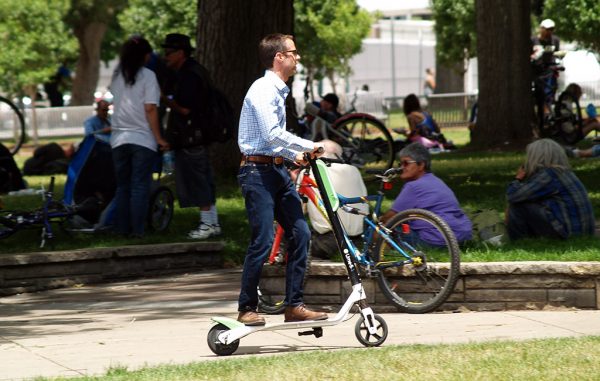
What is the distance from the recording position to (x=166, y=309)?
32.3ft

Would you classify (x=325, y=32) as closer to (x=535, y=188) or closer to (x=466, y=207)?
(x=466, y=207)

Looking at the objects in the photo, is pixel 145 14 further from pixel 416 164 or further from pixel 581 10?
pixel 416 164

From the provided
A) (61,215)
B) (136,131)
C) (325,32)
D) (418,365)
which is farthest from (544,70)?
(325,32)

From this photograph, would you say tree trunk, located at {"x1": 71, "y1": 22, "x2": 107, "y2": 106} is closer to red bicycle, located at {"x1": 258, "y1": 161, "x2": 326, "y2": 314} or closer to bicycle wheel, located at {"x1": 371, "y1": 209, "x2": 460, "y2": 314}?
red bicycle, located at {"x1": 258, "y1": 161, "x2": 326, "y2": 314}

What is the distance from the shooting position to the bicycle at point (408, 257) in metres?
8.87


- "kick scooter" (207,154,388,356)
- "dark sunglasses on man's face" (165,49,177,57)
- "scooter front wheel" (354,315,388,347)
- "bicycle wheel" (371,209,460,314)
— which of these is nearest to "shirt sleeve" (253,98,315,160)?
"kick scooter" (207,154,388,356)

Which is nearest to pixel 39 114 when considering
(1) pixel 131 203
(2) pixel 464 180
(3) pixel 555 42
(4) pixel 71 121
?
(4) pixel 71 121

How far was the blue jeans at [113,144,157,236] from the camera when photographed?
12.3 m

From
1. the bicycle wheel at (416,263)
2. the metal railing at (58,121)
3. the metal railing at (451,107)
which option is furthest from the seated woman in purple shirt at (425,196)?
the metal railing at (58,121)

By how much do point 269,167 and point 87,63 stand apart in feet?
142

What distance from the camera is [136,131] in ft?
40.2

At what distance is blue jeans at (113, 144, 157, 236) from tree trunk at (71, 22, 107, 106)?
1484 inches

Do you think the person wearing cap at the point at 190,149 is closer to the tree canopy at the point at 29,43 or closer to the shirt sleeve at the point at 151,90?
the shirt sleeve at the point at 151,90

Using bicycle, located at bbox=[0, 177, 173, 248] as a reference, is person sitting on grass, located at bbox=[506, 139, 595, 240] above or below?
above
